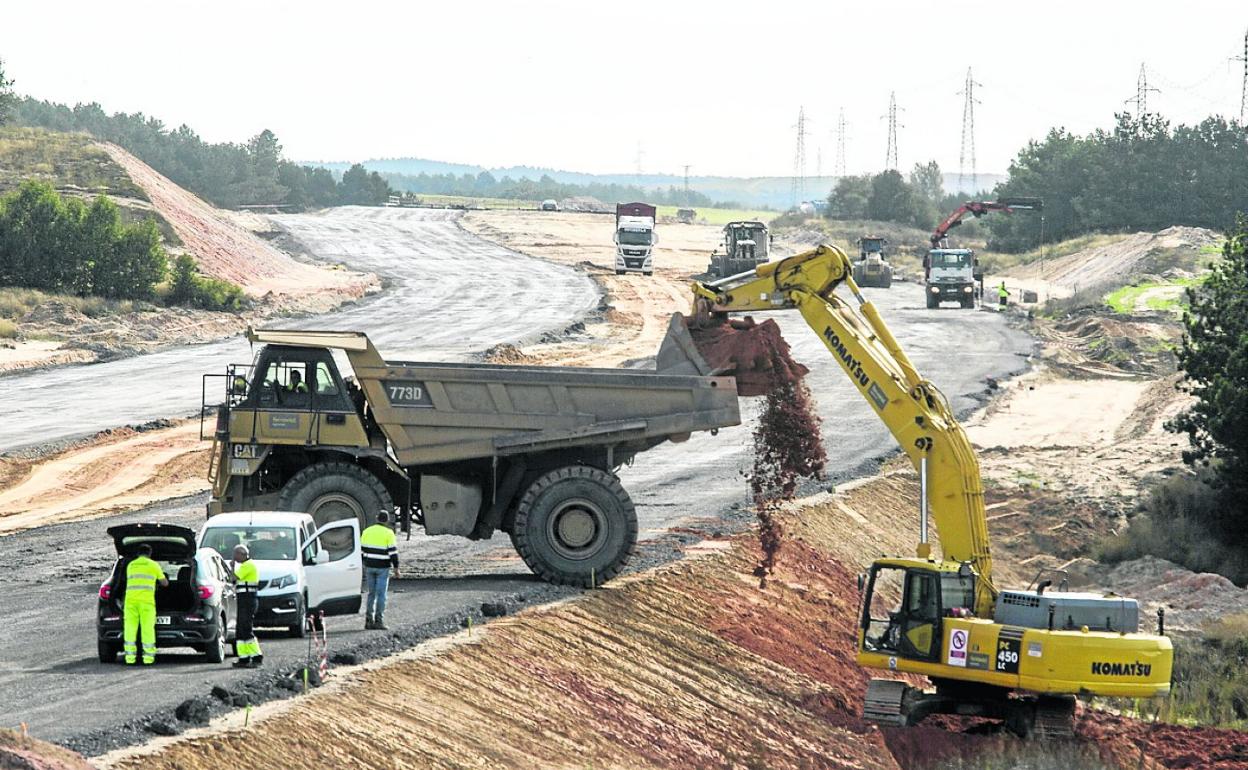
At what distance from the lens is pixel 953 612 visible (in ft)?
71.9

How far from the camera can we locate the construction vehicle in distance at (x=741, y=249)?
80812 millimetres

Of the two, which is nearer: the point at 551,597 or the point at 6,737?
the point at 6,737

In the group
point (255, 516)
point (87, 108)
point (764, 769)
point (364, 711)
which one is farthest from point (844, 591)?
point (87, 108)

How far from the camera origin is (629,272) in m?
91.8

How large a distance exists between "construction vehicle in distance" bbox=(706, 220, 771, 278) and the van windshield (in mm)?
59527

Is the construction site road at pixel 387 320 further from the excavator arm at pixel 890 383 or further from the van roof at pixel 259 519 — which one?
the excavator arm at pixel 890 383

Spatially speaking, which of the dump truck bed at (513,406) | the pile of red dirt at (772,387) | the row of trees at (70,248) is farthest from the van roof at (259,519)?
the row of trees at (70,248)

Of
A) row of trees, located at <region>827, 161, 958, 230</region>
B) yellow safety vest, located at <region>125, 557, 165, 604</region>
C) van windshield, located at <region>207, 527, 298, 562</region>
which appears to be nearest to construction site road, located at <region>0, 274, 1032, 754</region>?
yellow safety vest, located at <region>125, 557, 165, 604</region>

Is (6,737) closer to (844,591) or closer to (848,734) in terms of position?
(848,734)

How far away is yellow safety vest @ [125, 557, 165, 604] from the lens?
1822 cm

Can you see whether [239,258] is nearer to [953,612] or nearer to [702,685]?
[702,685]

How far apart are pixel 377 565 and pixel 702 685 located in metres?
4.66

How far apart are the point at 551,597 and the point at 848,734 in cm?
450

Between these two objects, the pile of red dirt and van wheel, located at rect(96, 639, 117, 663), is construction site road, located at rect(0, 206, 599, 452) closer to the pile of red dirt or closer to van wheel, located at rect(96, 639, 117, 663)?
the pile of red dirt
